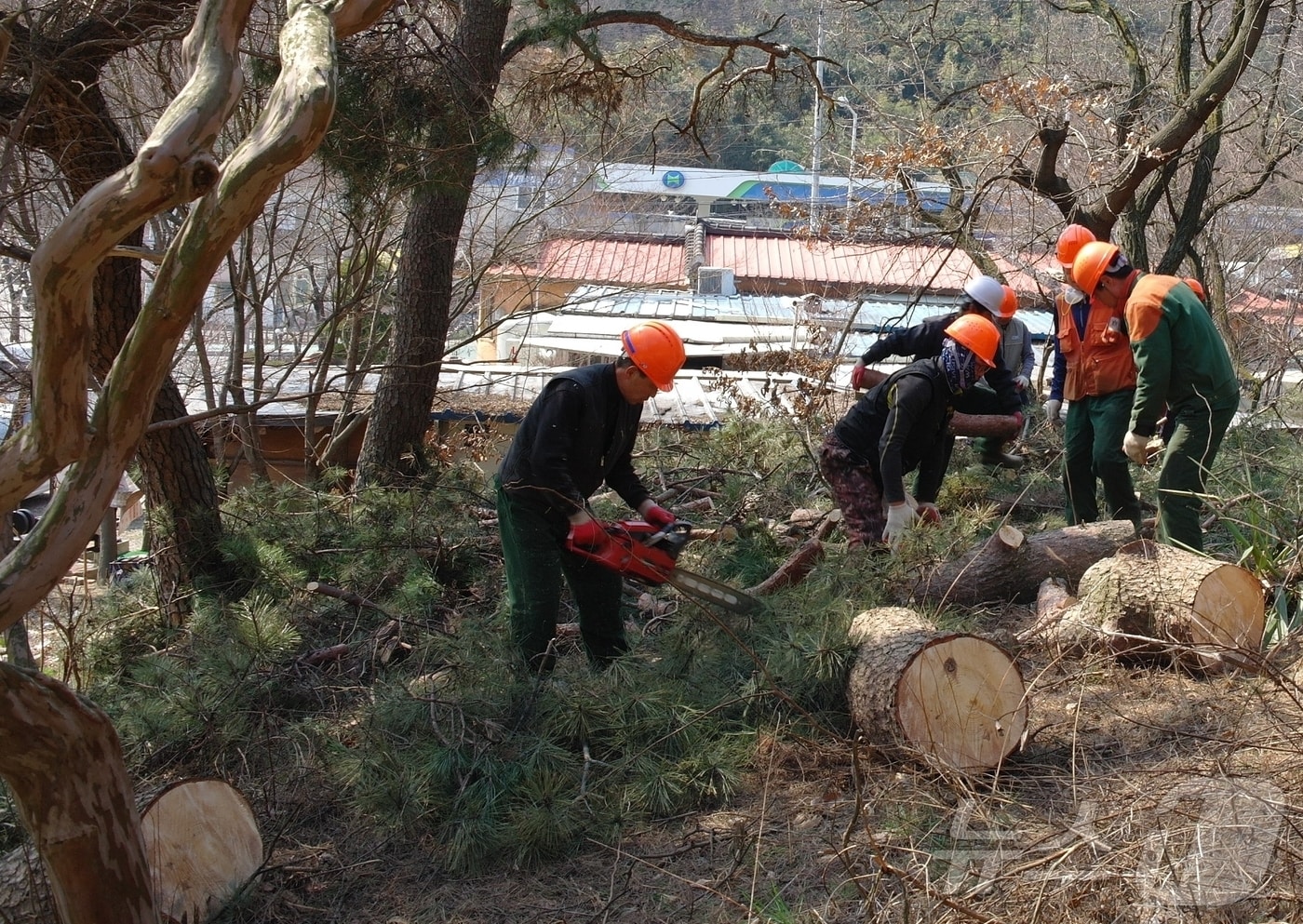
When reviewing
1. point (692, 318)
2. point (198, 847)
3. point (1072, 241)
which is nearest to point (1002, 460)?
point (1072, 241)

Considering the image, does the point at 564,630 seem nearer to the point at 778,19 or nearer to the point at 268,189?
the point at 268,189

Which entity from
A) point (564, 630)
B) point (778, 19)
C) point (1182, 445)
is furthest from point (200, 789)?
point (778, 19)

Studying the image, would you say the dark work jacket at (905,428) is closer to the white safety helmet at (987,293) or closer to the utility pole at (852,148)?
the white safety helmet at (987,293)

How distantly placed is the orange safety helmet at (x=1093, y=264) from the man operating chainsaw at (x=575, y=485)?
2.41 meters

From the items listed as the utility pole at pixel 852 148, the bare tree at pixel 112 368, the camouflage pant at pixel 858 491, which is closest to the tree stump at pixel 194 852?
the bare tree at pixel 112 368

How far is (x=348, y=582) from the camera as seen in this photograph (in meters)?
6.22

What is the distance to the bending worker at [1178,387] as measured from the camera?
4.86 metres

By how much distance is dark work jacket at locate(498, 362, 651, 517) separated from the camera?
4109mm

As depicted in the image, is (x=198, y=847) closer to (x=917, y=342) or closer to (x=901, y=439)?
(x=901, y=439)

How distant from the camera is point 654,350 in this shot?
405cm

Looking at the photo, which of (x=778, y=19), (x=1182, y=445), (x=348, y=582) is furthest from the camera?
(x=778, y=19)

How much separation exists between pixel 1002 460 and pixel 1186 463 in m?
1.84

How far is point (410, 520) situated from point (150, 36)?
9.76ft

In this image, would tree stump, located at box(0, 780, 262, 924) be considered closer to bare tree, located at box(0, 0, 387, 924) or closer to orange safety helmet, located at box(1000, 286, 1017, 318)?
bare tree, located at box(0, 0, 387, 924)
